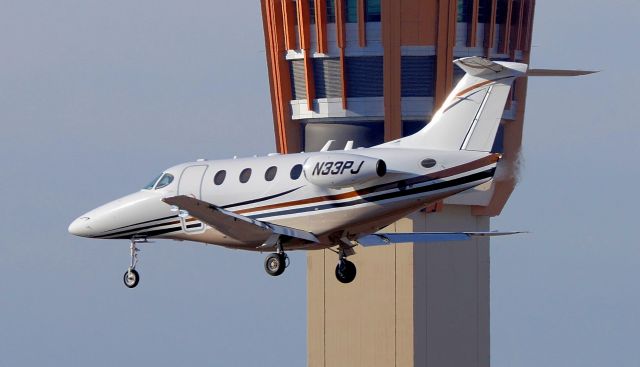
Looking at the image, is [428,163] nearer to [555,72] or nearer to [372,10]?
[555,72]

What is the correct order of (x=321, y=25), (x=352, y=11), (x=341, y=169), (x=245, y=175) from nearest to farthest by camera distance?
(x=341, y=169) < (x=245, y=175) < (x=352, y=11) < (x=321, y=25)

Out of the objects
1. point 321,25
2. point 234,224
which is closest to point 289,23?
point 321,25

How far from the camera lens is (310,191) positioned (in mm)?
65812

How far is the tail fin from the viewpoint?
6662 cm

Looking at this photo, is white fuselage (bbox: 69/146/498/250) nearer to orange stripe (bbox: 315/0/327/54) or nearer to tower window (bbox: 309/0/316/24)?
orange stripe (bbox: 315/0/327/54)

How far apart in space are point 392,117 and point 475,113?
1438 inches

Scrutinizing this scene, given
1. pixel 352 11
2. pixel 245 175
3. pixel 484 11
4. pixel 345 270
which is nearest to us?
pixel 245 175

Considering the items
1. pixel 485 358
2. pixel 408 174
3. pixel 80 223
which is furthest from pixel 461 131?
pixel 485 358

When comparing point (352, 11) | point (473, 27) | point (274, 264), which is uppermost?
point (274, 264)

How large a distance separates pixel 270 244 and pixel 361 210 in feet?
9.30

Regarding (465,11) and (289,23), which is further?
(289,23)

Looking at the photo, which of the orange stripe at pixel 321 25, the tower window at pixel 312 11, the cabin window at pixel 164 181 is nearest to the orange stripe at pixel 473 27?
the orange stripe at pixel 321 25

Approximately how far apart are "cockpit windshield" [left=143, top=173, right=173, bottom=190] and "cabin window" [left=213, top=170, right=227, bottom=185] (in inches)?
72.1

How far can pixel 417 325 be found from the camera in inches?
4190
